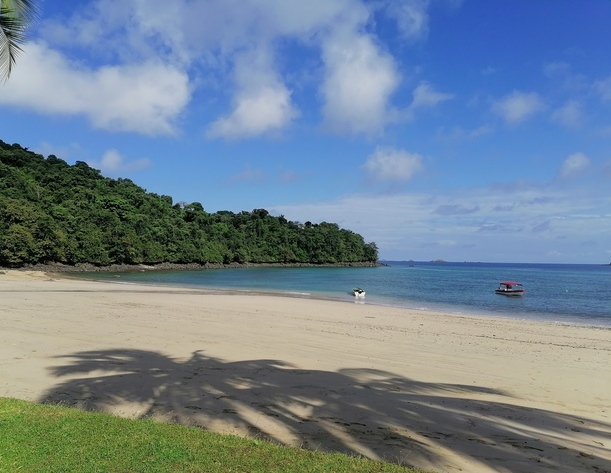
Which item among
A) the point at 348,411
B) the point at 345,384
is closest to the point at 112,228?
the point at 345,384

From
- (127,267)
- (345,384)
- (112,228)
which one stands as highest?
(112,228)

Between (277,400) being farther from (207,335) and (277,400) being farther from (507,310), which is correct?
(507,310)

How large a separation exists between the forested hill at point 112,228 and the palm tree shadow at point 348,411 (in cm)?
6926

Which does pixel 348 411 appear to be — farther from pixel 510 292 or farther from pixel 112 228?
pixel 112 228

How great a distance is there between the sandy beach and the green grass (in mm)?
1028

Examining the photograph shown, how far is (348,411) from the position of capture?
691cm

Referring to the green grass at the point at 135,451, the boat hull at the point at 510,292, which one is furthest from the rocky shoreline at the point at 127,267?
the green grass at the point at 135,451

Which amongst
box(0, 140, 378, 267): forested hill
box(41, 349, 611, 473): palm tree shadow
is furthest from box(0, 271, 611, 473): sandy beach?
box(0, 140, 378, 267): forested hill

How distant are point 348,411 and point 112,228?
9286cm

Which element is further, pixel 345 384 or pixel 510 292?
pixel 510 292

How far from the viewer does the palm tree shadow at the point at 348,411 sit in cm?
546

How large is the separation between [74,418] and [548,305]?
3898cm

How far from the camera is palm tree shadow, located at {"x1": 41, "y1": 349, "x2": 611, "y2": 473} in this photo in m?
5.46

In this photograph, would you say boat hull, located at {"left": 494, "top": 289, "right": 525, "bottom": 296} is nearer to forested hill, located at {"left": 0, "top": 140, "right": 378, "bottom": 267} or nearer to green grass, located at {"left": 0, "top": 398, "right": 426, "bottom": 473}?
green grass, located at {"left": 0, "top": 398, "right": 426, "bottom": 473}
